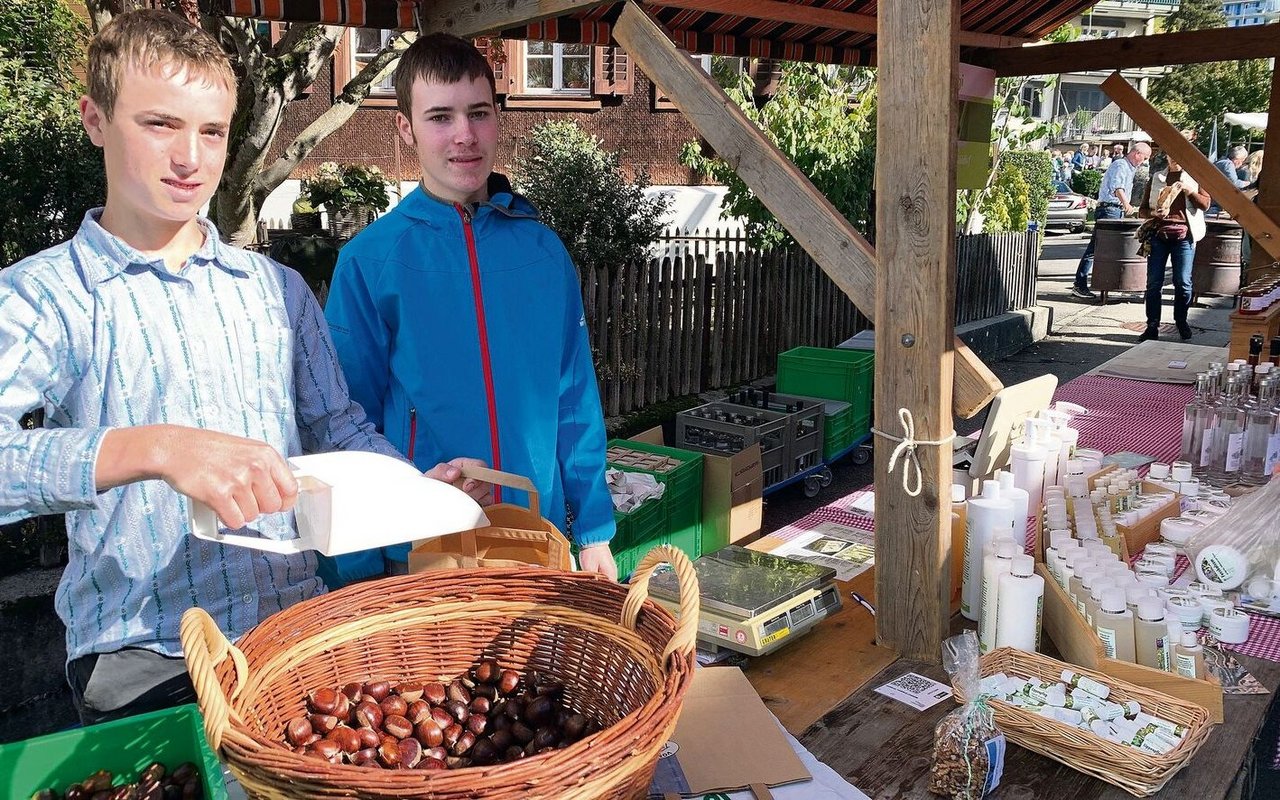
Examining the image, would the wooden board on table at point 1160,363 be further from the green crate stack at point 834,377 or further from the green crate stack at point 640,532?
the green crate stack at point 640,532

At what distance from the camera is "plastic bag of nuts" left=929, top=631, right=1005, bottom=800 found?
1916mm

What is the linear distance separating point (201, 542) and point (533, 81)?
1553cm

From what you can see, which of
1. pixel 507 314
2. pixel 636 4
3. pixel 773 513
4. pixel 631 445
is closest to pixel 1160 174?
pixel 773 513

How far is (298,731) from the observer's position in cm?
153

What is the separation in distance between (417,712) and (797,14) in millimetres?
4849

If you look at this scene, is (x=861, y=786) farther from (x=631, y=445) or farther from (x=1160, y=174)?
(x=1160, y=174)

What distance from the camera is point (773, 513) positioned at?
6.43 m

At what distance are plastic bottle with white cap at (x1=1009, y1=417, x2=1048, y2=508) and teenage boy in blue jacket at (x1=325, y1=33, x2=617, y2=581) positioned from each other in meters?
1.34

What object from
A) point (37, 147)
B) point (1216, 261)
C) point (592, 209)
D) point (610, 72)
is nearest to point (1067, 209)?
point (1216, 261)

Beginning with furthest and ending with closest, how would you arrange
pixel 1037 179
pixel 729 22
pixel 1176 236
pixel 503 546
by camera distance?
1. pixel 1037 179
2. pixel 1176 236
3. pixel 729 22
4. pixel 503 546

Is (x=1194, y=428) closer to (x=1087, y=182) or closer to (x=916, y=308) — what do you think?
(x=916, y=308)

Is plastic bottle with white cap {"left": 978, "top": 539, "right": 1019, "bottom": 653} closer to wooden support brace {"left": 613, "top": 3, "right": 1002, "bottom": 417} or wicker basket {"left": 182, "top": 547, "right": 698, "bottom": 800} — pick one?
wooden support brace {"left": 613, "top": 3, "right": 1002, "bottom": 417}

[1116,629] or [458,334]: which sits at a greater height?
[458,334]

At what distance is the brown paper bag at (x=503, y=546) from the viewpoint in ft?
6.99
